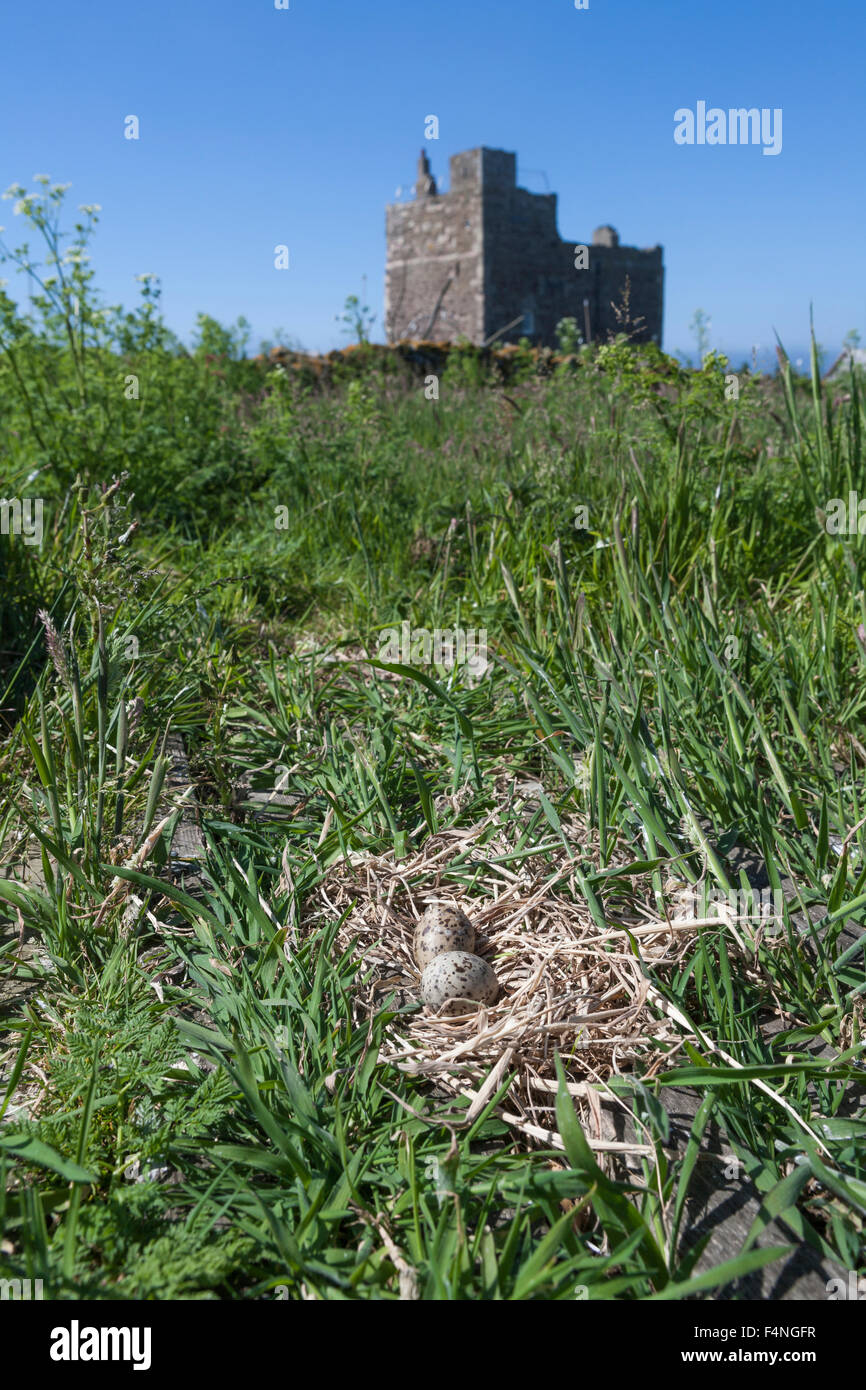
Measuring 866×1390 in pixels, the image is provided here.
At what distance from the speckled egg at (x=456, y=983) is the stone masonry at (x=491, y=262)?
23556 mm

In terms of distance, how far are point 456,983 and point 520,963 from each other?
23cm

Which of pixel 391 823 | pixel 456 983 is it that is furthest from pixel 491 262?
pixel 456 983

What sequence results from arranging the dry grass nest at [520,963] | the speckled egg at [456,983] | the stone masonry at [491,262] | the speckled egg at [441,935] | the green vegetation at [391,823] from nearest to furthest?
the green vegetation at [391,823] → the dry grass nest at [520,963] → the speckled egg at [456,983] → the speckled egg at [441,935] → the stone masonry at [491,262]

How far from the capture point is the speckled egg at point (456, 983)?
1.74 m

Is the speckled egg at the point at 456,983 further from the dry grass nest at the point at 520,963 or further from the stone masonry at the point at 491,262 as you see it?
the stone masonry at the point at 491,262

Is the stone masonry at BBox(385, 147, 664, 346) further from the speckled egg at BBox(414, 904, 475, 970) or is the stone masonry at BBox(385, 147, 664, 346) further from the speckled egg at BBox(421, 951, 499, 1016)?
the speckled egg at BBox(421, 951, 499, 1016)

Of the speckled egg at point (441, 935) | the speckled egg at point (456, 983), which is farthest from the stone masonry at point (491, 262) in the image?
the speckled egg at point (456, 983)

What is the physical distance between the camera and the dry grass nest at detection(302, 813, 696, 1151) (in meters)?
1.58

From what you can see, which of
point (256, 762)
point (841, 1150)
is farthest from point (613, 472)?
point (841, 1150)

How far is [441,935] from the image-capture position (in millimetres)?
1859

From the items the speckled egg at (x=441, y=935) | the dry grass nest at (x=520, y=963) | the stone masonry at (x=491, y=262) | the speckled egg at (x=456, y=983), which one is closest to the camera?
the dry grass nest at (x=520, y=963)

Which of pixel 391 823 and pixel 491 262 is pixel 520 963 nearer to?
pixel 391 823
